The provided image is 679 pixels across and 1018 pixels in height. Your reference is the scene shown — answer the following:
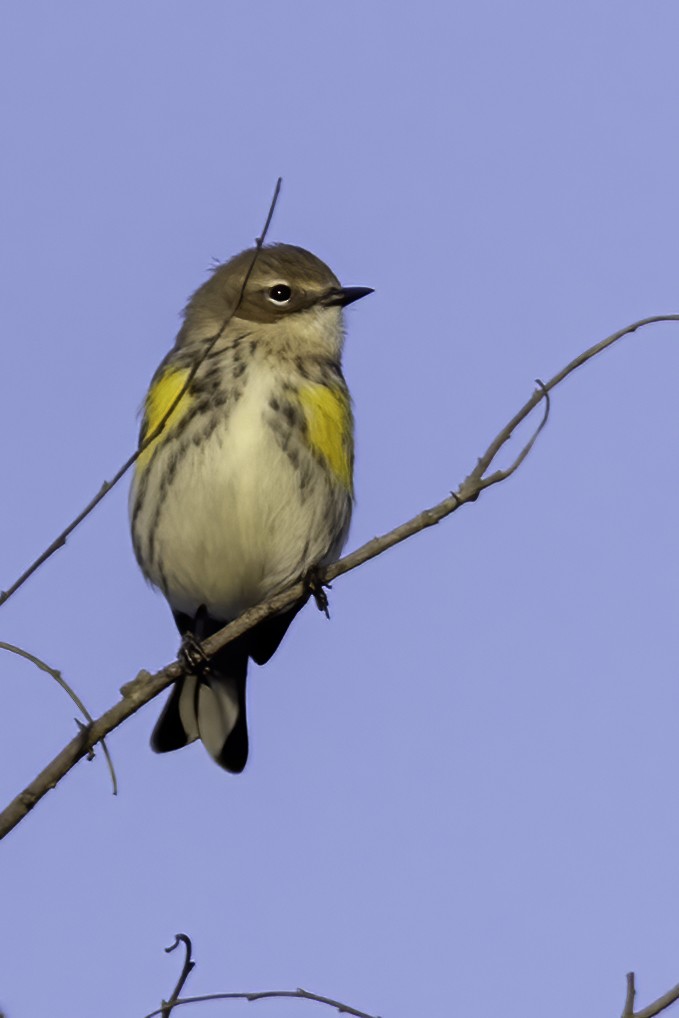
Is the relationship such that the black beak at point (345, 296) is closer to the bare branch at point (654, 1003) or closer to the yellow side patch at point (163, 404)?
the yellow side patch at point (163, 404)

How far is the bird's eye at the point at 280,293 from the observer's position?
9727 millimetres

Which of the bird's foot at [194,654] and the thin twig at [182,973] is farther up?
the bird's foot at [194,654]

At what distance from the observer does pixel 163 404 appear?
8.80 m

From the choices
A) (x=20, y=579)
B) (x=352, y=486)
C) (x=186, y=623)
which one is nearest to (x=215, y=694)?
(x=186, y=623)

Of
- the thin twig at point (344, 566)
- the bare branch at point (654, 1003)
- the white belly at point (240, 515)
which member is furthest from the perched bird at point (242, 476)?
the bare branch at point (654, 1003)

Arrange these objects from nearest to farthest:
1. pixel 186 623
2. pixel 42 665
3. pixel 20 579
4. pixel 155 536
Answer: pixel 20 579
pixel 42 665
pixel 155 536
pixel 186 623

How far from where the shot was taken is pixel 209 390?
852 cm

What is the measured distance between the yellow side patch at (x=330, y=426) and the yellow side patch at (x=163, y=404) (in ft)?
2.39

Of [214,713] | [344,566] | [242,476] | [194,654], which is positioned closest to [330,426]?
[242,476]

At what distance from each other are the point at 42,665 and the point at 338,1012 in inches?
57.7

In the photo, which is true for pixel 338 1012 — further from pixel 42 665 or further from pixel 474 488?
pixel 474 488

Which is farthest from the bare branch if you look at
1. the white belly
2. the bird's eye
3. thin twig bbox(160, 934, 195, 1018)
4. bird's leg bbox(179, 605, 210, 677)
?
the bird's eye

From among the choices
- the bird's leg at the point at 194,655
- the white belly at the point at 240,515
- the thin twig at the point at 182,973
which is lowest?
the thin twig at the point at 182,973

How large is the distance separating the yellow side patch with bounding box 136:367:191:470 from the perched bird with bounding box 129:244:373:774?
0.6 inches
